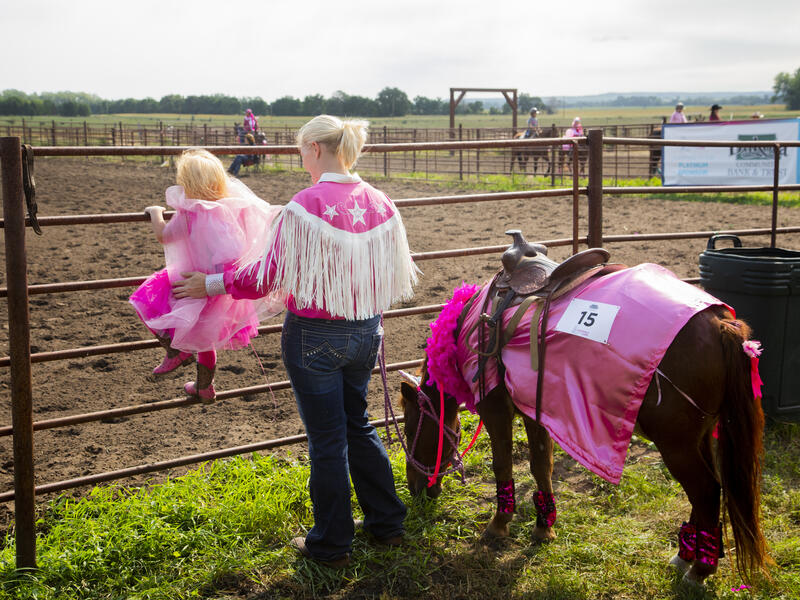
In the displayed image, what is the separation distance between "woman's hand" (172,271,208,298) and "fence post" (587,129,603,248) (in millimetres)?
2291

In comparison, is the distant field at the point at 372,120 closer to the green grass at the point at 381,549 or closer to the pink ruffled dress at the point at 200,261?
the green grass at the point at 381,549

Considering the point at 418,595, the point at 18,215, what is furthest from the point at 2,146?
Answer: the point at 418,595

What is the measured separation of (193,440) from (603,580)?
2.44 metres

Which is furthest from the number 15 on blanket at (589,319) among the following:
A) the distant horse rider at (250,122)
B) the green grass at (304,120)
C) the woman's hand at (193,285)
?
the green grass at (304,120)

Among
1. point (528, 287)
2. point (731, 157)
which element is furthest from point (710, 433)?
point (731, 157)

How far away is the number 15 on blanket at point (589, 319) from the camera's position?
250 centimetres

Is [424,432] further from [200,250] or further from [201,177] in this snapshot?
[201,177]

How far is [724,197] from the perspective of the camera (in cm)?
1381

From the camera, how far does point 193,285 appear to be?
8.52ft

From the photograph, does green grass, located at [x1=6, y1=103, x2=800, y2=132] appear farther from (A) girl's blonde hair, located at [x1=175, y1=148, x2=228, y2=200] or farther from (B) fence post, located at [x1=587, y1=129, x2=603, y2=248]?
(A) girl's blonde hair, located at [x1=175, y1=148, x2=228, y2=200]

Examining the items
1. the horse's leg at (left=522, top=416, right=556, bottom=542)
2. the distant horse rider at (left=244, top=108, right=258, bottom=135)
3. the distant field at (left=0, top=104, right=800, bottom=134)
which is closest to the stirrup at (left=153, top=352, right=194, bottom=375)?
the horse's leg at (left=522, top=416, right=556, bottom=542)

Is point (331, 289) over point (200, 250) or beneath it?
beneath

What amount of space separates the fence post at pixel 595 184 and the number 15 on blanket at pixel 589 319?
150 cm

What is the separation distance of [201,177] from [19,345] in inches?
38.3
